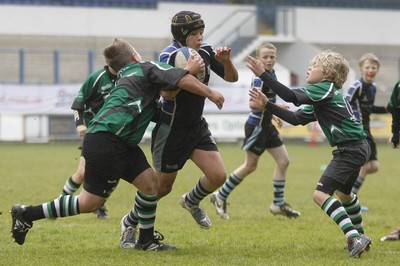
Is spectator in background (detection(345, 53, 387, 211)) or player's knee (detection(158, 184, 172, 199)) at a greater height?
spectator in background (detection(345, 53, 387, 211))

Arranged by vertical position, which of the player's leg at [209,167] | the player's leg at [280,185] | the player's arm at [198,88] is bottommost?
the player's leg at [280,185]

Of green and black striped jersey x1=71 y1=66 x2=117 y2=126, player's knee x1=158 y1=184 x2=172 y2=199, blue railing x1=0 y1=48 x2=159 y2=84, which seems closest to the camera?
player's knee x1=158 y1=184 x2=172 y2=199

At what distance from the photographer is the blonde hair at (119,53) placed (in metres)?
6.86

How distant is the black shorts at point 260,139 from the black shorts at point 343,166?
3253 mm

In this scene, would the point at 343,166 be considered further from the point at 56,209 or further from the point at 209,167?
the point at 56,209

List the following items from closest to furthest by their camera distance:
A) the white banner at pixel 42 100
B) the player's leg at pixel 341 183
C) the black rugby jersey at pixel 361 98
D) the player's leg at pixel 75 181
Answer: the player's leg at pixel 341 183 < the player's leg at pixel 75 181 < the black rugby jersey at pixel 361 98 < the white banner at pixel 42 100

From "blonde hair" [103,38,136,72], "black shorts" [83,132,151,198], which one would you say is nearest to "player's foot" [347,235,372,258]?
"black shorts" [83,132,151,198]

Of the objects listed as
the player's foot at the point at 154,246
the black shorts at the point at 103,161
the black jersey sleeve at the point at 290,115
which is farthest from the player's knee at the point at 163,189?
the black jersey sleeve at the point at 290,115

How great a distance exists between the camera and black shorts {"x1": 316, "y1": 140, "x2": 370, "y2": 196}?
22.8ft

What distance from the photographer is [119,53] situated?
22.5 feet

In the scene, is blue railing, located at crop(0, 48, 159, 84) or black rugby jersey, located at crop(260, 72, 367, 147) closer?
black rugby jersey, located at crop(260, 72, 367, 147)

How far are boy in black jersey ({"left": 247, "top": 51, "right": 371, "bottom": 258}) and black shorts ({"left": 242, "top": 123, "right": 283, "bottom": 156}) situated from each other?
124 inches

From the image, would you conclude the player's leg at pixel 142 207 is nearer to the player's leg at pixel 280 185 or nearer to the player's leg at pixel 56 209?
the player's leg at pixel 56 209

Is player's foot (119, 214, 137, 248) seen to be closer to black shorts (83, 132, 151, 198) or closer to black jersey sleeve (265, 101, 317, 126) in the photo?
black shorts (83, 132, 151, 198)
